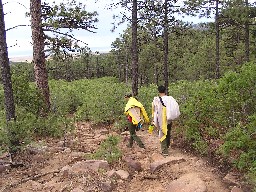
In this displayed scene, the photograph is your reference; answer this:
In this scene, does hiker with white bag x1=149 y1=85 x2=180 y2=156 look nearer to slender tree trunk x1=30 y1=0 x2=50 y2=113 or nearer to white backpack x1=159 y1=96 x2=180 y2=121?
white backpack x1=159 y1=96 x2=180 y2=121

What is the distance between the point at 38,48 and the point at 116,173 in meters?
6.20

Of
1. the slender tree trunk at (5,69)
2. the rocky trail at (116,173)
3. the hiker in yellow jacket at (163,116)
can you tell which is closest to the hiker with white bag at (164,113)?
the hiker in yellow jacket at (163,116)

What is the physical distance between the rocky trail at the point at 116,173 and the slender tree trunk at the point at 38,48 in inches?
131

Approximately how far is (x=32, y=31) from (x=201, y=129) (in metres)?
6.60

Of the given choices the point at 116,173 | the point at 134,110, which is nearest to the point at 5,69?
the point at 134,110

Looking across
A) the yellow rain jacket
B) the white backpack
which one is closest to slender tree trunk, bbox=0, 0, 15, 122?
the yellow rain jacket

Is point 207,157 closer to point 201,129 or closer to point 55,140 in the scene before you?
point 201,129

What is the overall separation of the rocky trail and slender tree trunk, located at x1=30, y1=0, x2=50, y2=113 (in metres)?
3.34

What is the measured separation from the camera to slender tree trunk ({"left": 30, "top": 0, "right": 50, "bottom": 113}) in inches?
447

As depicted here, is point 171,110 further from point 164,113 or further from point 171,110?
point 164,113

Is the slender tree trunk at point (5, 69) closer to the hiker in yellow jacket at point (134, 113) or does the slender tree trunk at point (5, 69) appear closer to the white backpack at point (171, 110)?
the hiker in yellow jacket at point (134, 113)

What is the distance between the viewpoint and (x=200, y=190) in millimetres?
6000

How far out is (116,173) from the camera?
7.01 meters

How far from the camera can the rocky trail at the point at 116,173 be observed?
646 cm
